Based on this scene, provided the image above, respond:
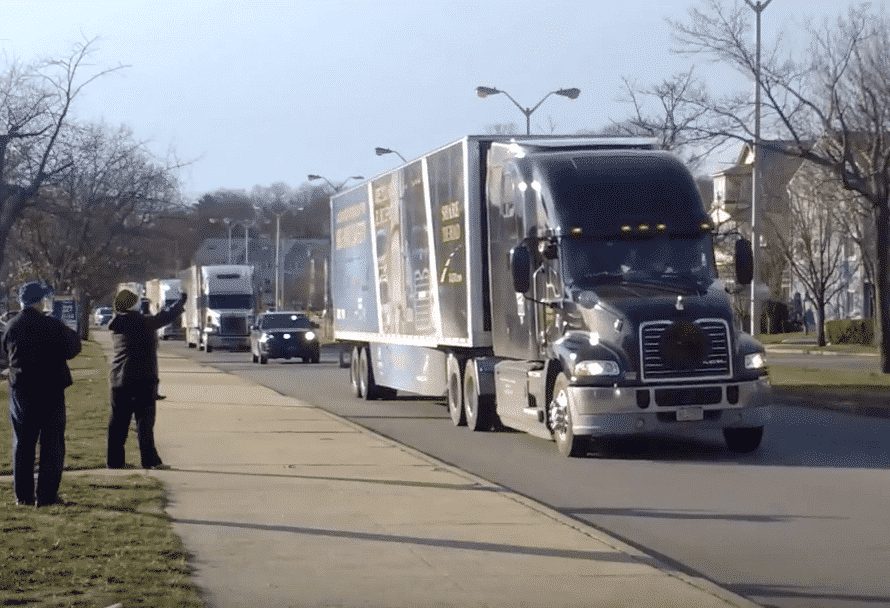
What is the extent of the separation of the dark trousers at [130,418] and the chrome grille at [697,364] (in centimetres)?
508

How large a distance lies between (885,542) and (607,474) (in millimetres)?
5056

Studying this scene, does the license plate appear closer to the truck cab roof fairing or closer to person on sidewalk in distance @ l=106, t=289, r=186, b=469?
the truck cab roof fairing

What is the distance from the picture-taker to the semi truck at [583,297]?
17250 mm

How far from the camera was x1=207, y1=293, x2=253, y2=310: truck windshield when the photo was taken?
214 ft

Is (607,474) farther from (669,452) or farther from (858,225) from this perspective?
(858,225)

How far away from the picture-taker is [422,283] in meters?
24.1

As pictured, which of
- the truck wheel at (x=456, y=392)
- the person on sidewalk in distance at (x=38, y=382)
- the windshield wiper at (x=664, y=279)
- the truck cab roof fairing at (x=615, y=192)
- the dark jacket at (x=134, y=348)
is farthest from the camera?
the truck wheel at (x=456, y=392)

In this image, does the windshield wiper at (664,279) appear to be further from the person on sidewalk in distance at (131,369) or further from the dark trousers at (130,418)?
the dark trousers at (130,418)

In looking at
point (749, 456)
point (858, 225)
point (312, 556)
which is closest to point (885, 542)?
point (312, 556)

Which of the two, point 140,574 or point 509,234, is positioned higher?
point 509,234

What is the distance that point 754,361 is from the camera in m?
17.6

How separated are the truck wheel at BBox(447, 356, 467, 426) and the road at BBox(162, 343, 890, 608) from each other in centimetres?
28

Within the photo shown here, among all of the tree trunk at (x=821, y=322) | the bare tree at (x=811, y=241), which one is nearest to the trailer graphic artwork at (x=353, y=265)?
the bare tree at (x=811, y=241)

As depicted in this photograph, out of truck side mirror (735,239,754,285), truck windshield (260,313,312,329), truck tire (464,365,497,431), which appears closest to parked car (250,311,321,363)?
truck windshield (260,313,312,329)
